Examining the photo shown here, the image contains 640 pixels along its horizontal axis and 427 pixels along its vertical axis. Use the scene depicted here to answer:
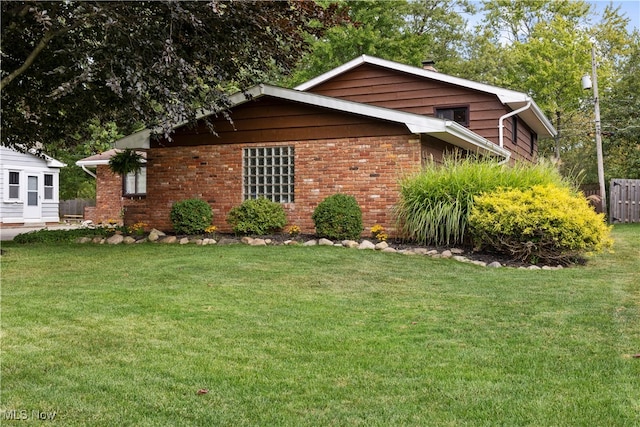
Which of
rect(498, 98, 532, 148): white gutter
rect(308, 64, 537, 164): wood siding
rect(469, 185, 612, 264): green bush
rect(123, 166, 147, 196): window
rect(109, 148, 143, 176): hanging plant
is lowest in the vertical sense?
rect(469, 185, 612, 264): green bush

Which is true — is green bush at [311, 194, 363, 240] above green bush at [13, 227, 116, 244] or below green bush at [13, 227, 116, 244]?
above

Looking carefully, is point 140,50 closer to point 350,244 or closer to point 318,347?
point 350,244

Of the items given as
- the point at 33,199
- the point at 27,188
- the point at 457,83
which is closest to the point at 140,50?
the point at 457,83

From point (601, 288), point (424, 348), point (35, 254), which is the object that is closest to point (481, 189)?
point (601, 288)

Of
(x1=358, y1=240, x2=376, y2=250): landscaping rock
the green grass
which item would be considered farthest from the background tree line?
(x1=358, y1=240, x2=376, y2=250): landscaping rock

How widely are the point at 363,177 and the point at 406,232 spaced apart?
1.61m

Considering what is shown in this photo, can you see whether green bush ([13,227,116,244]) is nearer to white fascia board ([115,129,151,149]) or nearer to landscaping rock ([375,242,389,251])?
white fascia board ([115,129,151,149])

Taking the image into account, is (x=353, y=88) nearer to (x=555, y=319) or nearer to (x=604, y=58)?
(x=555, y=319)

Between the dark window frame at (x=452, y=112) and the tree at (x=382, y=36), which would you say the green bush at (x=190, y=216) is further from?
the tree at (x=382, y=36)

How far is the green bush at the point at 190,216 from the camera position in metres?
13.2

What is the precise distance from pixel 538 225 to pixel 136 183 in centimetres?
1073

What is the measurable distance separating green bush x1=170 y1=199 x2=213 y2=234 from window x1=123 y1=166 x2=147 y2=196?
2806 millimetres

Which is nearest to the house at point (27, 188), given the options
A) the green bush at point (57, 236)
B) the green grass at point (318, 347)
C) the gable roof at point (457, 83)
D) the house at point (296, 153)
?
the green bush at point (57, 236)

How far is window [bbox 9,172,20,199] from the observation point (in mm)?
24531
